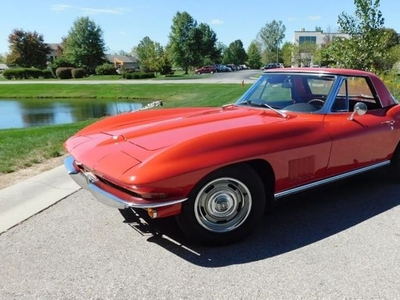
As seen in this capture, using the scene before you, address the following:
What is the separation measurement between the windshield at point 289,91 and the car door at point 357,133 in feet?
0.69

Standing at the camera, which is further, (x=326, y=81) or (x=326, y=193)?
(x=326, y=193)

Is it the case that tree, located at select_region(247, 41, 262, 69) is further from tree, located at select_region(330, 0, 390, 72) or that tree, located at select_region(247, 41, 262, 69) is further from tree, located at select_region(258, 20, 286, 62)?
tree, located at select_region(330, 0, 390, 72)

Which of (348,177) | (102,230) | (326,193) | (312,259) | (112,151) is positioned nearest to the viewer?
(312,259)

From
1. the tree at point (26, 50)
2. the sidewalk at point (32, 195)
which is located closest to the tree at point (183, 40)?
the tree at point (26, 50)

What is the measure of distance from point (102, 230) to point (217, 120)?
57.3 inches

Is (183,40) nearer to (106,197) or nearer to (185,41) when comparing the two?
(185,41)

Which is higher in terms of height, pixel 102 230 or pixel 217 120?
pixel 217 120

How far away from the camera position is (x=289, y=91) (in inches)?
167

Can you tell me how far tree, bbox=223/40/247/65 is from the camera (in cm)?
10156

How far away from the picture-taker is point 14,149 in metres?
6.22

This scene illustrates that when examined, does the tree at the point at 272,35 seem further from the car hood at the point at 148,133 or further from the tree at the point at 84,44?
the car hood at the point at 148,133

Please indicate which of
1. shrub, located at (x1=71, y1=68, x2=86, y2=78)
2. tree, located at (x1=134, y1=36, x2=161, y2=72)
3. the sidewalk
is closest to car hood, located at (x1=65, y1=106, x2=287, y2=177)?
the sidewalk

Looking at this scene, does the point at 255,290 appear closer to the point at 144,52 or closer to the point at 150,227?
the point at 150,227

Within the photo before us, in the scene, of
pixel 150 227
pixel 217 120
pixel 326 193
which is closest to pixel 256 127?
pixel 217 120
